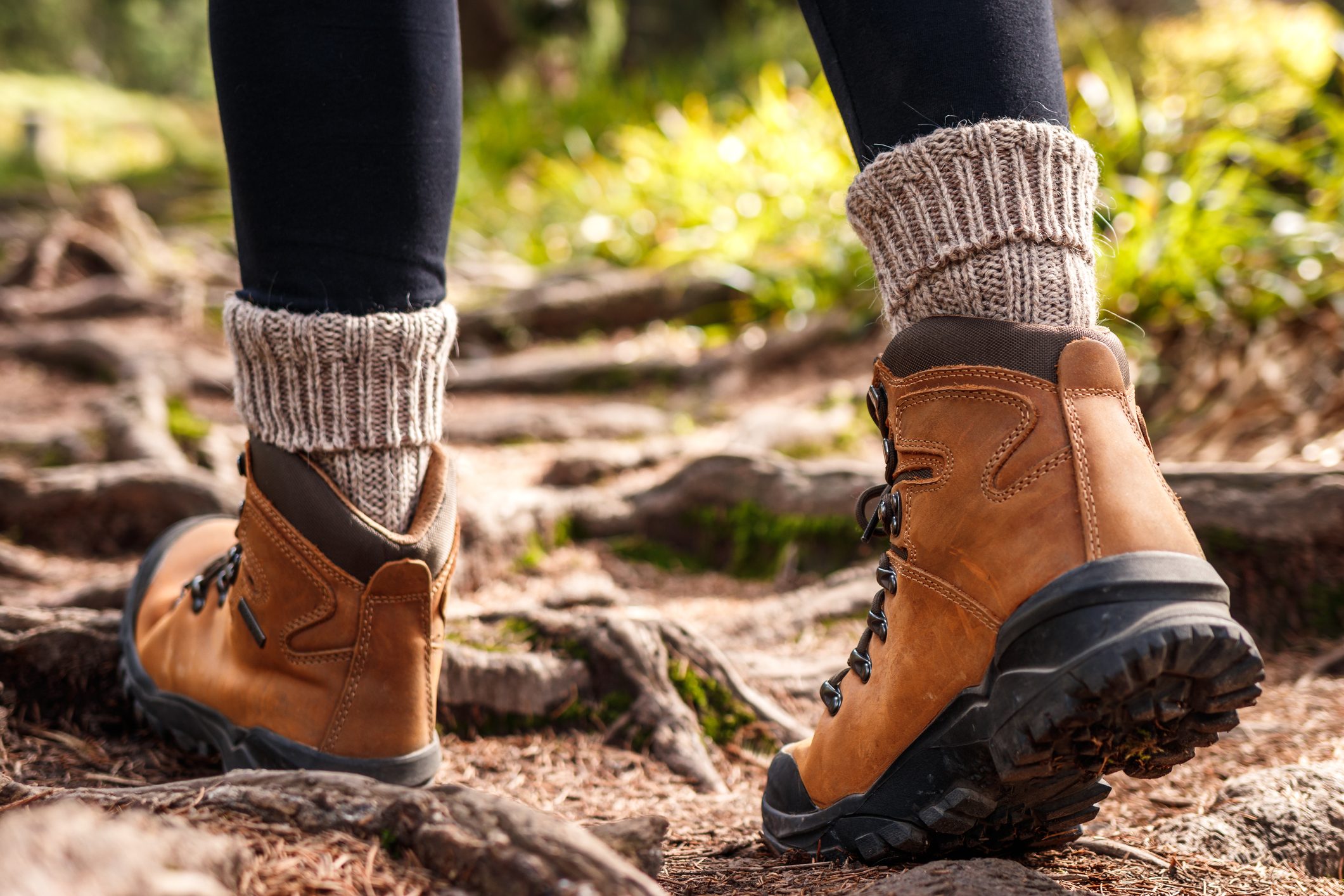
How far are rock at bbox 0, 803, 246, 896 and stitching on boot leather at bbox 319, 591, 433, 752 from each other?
611mm

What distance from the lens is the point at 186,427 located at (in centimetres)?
348

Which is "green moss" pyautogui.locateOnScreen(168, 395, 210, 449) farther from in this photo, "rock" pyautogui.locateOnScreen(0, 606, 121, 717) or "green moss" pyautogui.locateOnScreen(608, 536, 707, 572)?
"rock" pyautogui.locateOnScreen(0, 606, 121, 717)

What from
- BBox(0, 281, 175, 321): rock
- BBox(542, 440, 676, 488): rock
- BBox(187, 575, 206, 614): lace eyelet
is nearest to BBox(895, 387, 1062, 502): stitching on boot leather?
BBox(187, 575, 206, 614): lace eyelet

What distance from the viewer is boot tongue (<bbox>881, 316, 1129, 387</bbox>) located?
3.56 ft

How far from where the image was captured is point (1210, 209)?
12.4ft

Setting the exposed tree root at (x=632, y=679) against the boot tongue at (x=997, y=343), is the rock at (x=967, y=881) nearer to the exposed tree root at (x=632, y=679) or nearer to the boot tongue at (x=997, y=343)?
the boot tongue at (x=997, y=343)

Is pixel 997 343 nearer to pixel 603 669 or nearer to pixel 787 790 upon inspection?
pixel 787 790

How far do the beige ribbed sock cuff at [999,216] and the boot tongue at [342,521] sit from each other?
0.74 meters

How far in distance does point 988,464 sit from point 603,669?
92 cm

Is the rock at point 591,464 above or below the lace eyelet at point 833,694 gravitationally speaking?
above

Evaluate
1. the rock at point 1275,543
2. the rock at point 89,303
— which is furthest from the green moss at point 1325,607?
the rock at point 89,303

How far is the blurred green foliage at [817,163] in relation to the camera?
3547 mm

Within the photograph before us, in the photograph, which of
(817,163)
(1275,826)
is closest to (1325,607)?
(1275,826)

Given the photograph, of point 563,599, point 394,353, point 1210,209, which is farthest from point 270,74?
point 1210,209
